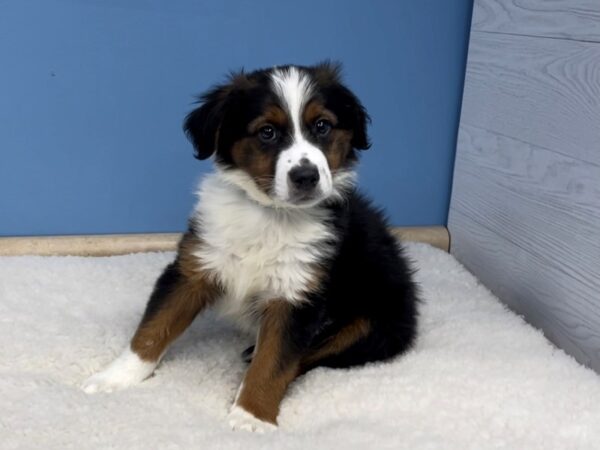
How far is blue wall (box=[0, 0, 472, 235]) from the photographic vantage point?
2.89 meters

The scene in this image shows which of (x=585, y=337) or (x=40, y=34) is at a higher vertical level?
(x=40, y=34)

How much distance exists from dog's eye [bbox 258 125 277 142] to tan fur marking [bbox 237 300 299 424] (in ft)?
1.48

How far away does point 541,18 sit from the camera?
2.64 meters

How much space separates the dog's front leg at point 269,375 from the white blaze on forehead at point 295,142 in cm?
35

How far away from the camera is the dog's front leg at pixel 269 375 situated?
1926 millimetres

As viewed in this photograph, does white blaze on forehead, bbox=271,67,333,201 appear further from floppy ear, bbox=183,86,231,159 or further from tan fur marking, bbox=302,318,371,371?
tan fur marking, bbox=302,318,371,371

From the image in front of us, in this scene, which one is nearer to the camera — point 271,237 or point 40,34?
point 271,237

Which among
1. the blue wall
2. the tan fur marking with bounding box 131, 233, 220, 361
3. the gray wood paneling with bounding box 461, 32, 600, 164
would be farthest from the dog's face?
the blue wall

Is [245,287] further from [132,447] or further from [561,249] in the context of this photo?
[561,249]

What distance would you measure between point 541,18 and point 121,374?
1874 millimetres

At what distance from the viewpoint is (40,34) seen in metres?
2.85

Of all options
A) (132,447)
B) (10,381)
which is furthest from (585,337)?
(10,381)

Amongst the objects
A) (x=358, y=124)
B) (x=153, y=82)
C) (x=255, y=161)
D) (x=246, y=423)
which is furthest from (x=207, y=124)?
(x=153, y=82)

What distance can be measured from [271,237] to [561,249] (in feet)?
3.50
